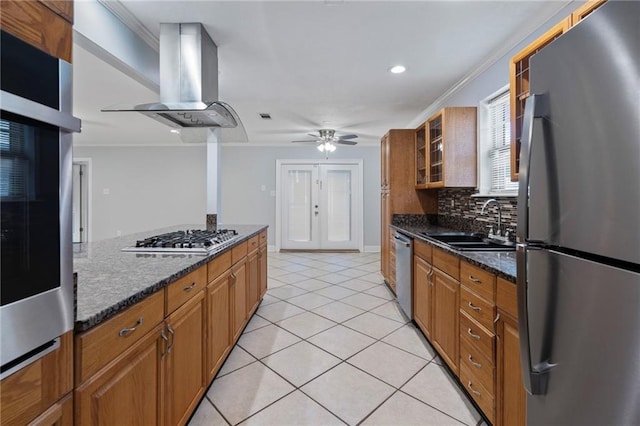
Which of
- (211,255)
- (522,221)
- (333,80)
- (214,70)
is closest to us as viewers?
(522,221)

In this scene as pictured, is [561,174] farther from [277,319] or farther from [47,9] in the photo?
[277,319]

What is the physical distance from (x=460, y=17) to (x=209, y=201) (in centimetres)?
267

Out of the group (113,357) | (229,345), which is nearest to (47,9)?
(113,357)

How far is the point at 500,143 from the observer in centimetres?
262

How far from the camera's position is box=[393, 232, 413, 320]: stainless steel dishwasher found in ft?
9.15

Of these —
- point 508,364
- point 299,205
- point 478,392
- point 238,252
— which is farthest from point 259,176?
point 508,364

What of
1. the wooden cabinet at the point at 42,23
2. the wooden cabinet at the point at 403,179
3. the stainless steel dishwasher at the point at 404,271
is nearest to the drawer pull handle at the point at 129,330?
the wooden cabinet at the point at 42,23

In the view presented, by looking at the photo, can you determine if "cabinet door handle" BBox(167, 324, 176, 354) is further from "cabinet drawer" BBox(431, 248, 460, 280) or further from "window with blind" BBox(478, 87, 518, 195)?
"window with blind" BBox(478, 87, 518, 195)

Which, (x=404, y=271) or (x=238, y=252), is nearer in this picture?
(x=238, y=252)

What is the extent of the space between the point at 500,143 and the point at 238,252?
2.46 m

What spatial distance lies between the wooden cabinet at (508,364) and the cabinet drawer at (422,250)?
3.13 feet

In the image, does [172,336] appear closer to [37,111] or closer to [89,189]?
[37,111]

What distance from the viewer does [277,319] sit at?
2.97 meters

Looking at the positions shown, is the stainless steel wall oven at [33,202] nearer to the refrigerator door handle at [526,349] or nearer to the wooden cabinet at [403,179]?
the refrigerator door handle at [526,349]
